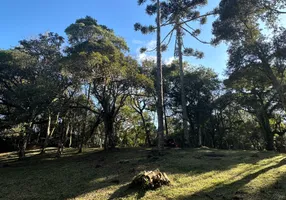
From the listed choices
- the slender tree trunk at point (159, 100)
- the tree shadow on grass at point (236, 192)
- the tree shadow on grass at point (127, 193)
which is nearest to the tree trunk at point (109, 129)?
the slender tree trunk at point (159, 100)

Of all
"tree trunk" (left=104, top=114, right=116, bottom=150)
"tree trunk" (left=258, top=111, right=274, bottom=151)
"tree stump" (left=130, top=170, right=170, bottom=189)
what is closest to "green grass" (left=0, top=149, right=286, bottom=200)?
"tree stump" (left=130, top=170, right=170, bottom=189)

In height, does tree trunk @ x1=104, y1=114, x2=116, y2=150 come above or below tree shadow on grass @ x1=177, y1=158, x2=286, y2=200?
above

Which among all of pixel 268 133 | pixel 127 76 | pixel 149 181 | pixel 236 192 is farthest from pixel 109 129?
pixel 268 133

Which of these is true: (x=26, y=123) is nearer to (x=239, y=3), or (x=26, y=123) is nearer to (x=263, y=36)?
(x=239, y=3)

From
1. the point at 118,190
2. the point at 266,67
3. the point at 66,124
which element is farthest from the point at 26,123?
the point at 266,67

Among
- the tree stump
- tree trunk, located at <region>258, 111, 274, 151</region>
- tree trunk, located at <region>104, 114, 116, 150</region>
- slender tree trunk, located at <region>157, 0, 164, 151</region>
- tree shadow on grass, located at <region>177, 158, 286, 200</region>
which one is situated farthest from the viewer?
tree trunk, located at <region>258, 111, 274, 151</region>

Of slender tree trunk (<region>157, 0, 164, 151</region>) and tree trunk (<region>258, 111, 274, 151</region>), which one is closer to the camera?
slender tree trunk (<region>157, 0, 164, 151</region>)

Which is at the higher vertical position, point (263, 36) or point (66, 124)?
point (263, 36)

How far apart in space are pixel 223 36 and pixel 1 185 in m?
12.4

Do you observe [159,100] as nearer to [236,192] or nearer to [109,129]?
[109,129]

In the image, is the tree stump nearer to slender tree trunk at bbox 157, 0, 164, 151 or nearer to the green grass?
the green grass

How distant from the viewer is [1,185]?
7.48 metres

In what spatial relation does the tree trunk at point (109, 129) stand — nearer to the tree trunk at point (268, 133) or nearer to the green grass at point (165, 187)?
the green grass at point (165, 187)

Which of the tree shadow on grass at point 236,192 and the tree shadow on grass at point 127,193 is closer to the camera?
the tree shadow on grass at point 236,192
